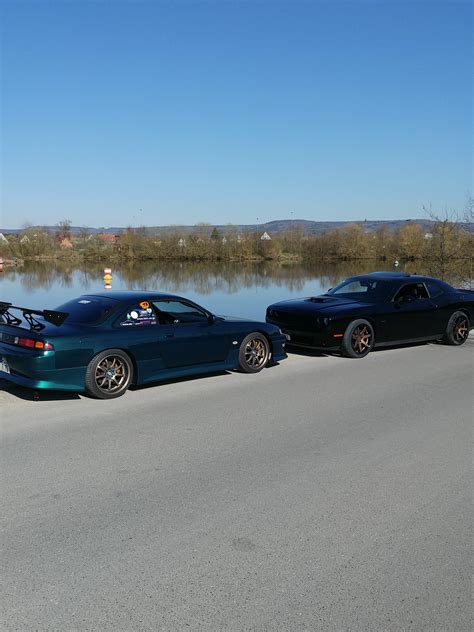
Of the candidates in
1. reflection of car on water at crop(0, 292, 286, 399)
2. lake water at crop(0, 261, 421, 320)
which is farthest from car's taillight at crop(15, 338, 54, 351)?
lake water at crop(0, 261, 421, 320)

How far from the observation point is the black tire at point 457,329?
40.9ft

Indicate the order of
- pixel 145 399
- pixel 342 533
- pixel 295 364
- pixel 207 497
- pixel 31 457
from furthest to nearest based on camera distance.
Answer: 1. pixel 295 364
2. pixel 145 399
3. pixel 31 457
4. pixel 207 497
5. pixel 342 533

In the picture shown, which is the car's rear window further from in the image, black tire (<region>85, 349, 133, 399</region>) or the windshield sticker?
black tire (<region>85, 349, 133, 399</region>)

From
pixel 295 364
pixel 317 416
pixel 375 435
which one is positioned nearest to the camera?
pixel 375 435

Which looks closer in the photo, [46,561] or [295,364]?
[46,561]

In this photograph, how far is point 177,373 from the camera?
8062 millimetres

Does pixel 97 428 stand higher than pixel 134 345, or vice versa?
pixel 134 345

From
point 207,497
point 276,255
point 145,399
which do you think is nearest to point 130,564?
point 207,497

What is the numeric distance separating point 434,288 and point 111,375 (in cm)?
763

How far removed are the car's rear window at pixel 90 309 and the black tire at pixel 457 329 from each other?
740cm

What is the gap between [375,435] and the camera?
6.09 metres

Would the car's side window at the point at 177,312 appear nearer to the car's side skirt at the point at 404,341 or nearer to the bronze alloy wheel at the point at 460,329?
the car's side skirt at the point at 404,341

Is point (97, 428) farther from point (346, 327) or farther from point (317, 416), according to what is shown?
point (346, 327)

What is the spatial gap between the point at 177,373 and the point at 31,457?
3.03 metres
